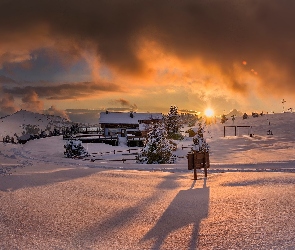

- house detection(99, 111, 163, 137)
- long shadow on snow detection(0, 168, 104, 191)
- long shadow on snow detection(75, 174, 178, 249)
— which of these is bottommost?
long shadow on snow detection(75, 174, 178, 249)

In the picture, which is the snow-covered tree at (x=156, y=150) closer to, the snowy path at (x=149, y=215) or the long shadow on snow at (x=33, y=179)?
the long shadow on snow at (x=33, y=179)

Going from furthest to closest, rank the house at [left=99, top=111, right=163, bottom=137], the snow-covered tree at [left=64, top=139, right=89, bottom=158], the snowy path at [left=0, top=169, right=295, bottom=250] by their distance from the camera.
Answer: the house at [left=99, top=111, right=163, bottom=137]
the snow-covered tree at [left=64, top=139, right=89, bottom=158]
the snowy path at [left=0, top=169, right=295, bottom=250]

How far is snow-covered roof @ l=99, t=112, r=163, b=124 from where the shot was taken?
7425 centimetres

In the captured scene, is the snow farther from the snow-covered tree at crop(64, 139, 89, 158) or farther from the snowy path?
the snow-covered tree at crop(64, 139, 89, 158)

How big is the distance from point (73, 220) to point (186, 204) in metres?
3.10

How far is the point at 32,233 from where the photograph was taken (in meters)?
6.25

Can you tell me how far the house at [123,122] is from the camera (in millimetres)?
72250

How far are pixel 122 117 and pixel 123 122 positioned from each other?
7.89 feet

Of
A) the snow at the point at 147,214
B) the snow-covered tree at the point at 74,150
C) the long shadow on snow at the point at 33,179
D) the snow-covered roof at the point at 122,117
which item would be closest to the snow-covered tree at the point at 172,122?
the snow-covered roof at the point at 122,117

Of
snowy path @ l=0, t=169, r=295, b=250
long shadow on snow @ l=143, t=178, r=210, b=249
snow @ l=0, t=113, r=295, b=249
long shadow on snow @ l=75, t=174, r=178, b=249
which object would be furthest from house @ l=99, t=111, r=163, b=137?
long shadow on snow @ l=75, t=174, r=178, b=249

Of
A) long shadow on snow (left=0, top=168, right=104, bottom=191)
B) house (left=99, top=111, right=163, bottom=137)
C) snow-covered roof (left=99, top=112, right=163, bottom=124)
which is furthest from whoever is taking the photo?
snow-covered roof (left=99, top=112, right=163, bottom=124)

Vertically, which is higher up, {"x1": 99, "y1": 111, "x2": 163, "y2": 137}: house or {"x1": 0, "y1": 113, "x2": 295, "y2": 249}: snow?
{"x1": 99, "y1": 111, "x2": 163, "y2": 137}: house

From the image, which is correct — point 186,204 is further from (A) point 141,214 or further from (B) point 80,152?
(B) point 80,152

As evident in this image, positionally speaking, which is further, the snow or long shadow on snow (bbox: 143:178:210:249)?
long shadow on snow (bbox: 143:178:210:249)
